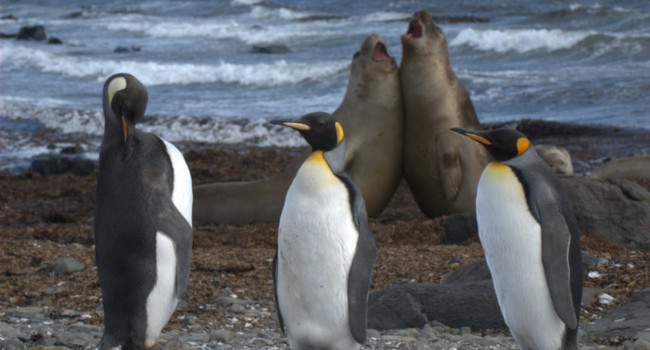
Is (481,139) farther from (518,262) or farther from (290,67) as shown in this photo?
(290,67)

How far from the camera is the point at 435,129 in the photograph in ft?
27.5

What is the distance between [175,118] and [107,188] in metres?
11.3

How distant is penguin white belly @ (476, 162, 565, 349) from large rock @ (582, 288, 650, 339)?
0.79m

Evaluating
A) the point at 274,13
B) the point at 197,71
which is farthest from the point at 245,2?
the point at 197,71

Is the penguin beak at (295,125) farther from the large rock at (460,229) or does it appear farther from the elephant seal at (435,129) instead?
the elephant seal at (435,129)

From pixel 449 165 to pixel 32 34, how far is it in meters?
29.2

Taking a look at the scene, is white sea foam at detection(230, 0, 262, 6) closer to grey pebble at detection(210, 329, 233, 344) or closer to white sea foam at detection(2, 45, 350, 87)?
white sea foam at detection(2, 45, 350, 87)

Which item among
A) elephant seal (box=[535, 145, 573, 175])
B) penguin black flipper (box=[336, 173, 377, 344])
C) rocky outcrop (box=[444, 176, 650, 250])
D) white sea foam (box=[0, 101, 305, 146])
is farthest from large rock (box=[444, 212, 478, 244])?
white sea foam (box=[0, 101, 305, 146])

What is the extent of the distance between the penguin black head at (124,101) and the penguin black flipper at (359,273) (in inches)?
39.2

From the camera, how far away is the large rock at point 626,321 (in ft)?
15.2

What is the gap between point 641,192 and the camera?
23.7 ft

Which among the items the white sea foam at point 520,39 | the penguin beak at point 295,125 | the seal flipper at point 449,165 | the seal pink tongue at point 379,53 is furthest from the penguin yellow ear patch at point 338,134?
the white sea foam at point 520,39

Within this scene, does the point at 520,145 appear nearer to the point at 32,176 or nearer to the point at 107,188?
the point at 107,188

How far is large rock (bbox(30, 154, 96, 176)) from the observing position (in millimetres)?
11039
